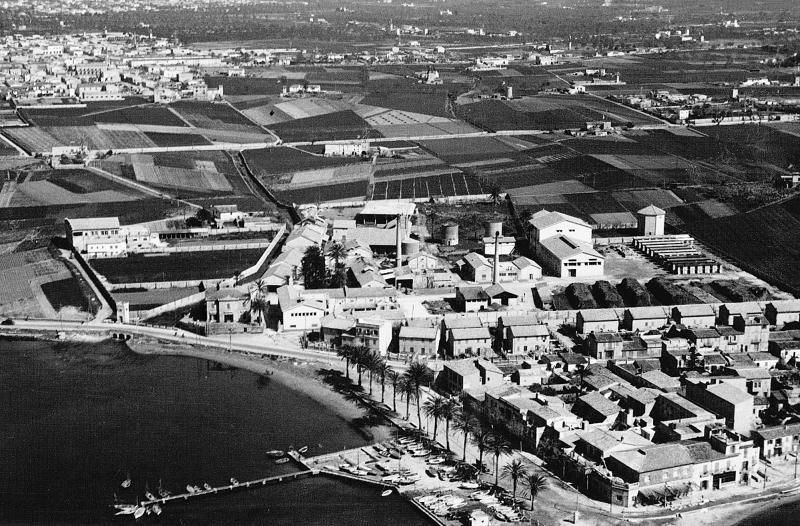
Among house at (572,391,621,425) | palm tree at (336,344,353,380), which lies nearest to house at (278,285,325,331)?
palm tree at (336,344,353,380)

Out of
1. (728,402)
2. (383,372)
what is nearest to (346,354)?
(383,372)

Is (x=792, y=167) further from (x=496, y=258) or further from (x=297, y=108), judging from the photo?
(x=297, y=108)

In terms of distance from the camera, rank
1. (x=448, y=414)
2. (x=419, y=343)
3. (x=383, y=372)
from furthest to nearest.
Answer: (x=419, y=343) < (x=383, y=372) < (x=448, y=414)

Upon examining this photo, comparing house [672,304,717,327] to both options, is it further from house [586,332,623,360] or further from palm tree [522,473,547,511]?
palm tree [522,473,547,511]

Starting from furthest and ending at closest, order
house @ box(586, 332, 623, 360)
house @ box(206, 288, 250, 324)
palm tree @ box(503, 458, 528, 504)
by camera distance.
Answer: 1. house @ box(206, 288, 250, 324)
2. house @ box(586, 332, 623, 360)
3. palm tree @ box(503, 458, 528, 504)

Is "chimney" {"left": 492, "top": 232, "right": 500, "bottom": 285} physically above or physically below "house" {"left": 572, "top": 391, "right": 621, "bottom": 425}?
above

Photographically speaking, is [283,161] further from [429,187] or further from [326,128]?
[326,128]
